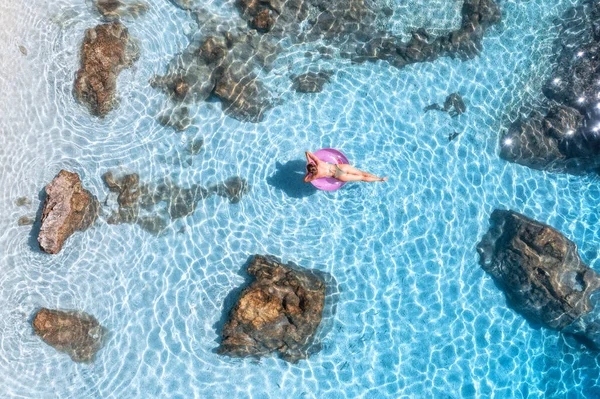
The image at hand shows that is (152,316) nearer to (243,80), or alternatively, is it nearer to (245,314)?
(245,314)

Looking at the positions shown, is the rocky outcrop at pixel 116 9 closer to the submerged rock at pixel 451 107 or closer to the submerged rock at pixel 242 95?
the submerged rock at pixel 242 95

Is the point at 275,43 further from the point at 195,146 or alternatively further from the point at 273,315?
the point at 273,315

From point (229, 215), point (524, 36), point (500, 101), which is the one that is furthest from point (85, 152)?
point (524, 36)

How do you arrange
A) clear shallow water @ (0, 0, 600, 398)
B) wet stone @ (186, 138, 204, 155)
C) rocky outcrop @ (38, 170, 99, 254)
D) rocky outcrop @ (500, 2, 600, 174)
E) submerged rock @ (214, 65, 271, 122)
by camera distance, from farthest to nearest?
1. rocky outcrop @ (500, 2, 600, 174)
2. submerged rock @ (214, 65, 271, 122)
3. wet stone @ (186, 138, 204, 155)
4. clear shallow water @ (0, 0, 600, 398)
5. rocky outcrop @ (38, 170, 99, 254)

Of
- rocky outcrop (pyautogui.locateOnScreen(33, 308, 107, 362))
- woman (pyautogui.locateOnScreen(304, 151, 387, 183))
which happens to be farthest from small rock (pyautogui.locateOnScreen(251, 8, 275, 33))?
rocky outcrop (pyautogui.locateOnScreen(33, 308, 107, 362))

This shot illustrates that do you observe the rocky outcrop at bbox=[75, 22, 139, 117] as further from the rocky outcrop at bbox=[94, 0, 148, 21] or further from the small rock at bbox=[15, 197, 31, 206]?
the small rock at bbox=[15, 197, 31, 206]

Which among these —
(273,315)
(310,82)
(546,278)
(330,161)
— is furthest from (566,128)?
(273,315)

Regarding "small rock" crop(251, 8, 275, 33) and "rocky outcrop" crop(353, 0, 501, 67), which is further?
"rocky outcrop" crop(353, 0, 501, 67)
